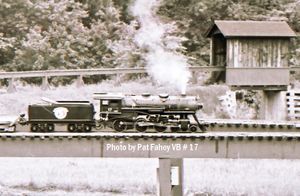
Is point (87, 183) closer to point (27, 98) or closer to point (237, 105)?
point (27, 98)

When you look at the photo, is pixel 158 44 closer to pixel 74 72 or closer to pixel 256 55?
pixel 74 72

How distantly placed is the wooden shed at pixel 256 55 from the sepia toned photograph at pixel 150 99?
2.1 inches

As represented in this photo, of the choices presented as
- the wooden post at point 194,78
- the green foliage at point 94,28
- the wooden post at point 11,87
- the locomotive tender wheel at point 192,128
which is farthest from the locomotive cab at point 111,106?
the green foliage at point 94,28

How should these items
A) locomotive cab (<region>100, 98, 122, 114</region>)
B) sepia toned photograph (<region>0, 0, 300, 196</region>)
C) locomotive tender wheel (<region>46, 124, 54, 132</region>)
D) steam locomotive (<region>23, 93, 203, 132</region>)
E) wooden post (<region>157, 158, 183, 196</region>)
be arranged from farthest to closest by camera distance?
locomotive tender wheel (<region>46, 124, 54, 132</region>), locomotive cab (<region>100, 98, 122, 114</region>), steam locomotive (<region>23, 93, 203, 132</region>), wooden post (<region>157, 158, 183, 196</region>), sepia toned photograph (<region>0, 0, 300, 196</region>)

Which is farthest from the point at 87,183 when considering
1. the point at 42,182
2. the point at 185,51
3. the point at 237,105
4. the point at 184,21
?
the point at 184,21

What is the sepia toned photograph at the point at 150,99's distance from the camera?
16.8 meters

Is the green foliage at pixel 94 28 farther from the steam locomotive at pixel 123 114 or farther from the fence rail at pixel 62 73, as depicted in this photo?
the steam locomotive at pixel 123 114

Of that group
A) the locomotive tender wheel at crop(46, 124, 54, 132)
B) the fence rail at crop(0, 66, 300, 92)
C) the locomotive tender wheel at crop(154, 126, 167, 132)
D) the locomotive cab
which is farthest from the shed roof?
the locomotive tender wheel at crop(46, 124, 54, 132)

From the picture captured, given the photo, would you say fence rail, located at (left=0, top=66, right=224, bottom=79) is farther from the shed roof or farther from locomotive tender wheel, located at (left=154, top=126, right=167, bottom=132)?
locomotive tender wheel, located at (left=154, top=126, right=167, bottom=132)

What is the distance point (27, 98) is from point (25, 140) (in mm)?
13919

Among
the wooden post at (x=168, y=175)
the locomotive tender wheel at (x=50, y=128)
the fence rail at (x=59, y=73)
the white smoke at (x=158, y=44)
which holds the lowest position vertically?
the wooden post at (x=168, y=175)

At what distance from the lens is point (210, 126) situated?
64.2 ft

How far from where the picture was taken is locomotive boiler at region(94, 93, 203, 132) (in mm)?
17766

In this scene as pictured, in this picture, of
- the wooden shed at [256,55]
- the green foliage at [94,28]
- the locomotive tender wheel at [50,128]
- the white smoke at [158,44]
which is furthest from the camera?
the green foliage at [94,28]
